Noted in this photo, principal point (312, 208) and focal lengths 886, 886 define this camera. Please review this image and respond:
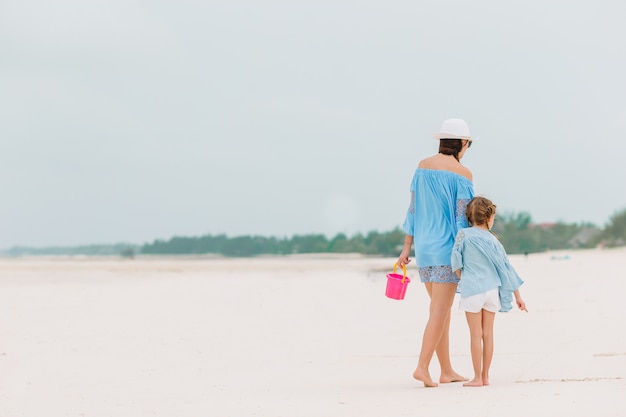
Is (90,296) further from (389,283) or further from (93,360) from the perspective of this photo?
(389,283)

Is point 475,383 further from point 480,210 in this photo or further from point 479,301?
point 480,210

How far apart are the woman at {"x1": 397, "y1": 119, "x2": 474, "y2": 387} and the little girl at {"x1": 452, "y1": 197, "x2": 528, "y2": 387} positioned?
0.35 feet

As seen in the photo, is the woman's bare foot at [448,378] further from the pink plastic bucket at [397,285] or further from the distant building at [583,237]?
the distant building at [583,237]

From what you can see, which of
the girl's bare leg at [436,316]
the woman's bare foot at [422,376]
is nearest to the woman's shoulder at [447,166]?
the girl's bare leg at [436,316]

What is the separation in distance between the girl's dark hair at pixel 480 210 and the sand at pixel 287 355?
1134mm

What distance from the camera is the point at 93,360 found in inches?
342

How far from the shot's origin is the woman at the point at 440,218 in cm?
609

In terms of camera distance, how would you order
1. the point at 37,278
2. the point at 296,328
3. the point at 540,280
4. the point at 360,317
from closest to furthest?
the point at 296,328 → the point at 360,317 → the point at 540,280 → the point at 37,278

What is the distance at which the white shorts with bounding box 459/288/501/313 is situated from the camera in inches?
235

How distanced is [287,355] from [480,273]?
3330mm

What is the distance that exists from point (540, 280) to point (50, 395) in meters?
14.7

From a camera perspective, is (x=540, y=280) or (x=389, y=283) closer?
(x=389, y=283)

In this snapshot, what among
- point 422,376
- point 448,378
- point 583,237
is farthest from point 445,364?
point 583,237

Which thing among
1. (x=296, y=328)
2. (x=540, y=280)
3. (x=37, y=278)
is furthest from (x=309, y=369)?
(x=37, y=278)
